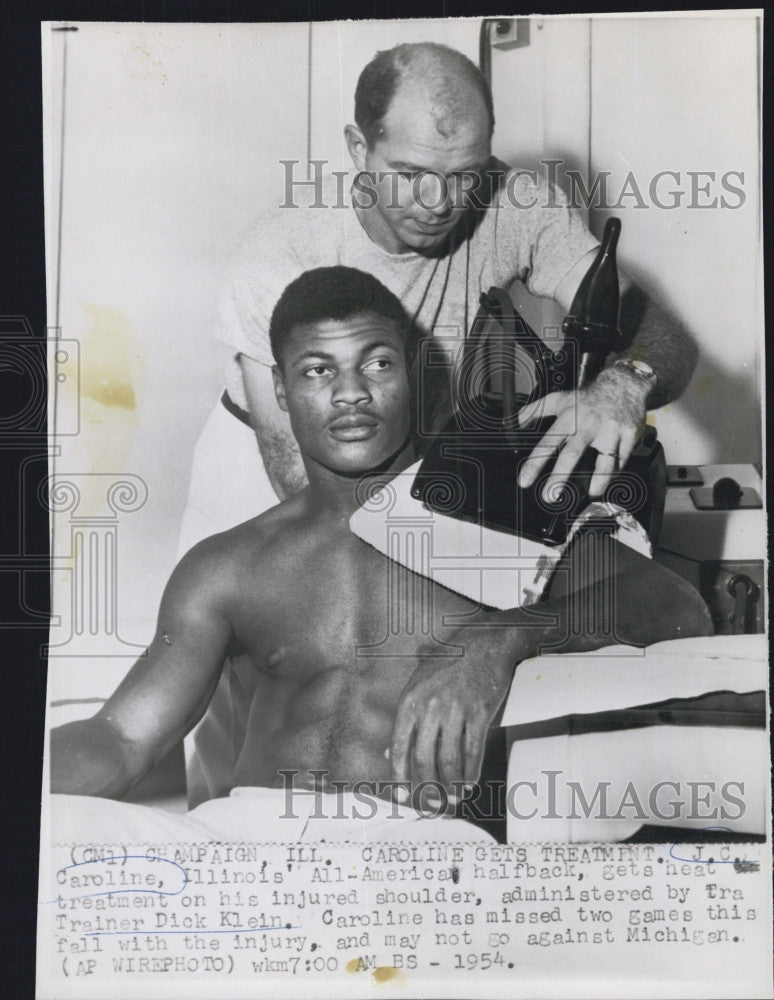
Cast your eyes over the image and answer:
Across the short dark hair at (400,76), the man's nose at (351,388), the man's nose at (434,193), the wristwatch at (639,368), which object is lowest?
the man's nose at (351,388)

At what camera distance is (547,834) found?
2232mm

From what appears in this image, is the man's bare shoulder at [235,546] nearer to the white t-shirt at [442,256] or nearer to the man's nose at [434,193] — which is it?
the white t-shirt at [442,256]

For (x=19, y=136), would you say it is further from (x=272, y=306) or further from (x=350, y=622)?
(x=350, y=622)

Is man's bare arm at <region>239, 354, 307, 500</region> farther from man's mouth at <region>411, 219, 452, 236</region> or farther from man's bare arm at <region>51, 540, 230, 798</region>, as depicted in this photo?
man's mouth at <region>411, 219, 452, 236</region>

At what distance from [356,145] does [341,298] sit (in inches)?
15.3

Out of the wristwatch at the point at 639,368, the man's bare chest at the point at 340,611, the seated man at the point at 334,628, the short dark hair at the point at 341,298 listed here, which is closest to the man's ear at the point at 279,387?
the seated man at the point at 334,628

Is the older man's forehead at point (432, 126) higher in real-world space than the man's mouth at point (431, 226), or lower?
higher

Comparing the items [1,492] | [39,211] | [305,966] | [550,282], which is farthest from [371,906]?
[39,211]

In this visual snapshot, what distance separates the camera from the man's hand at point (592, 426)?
2.23 meters

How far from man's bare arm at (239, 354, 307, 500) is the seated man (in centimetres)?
3

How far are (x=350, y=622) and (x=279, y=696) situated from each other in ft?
0.84

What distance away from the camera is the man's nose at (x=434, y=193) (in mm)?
2230

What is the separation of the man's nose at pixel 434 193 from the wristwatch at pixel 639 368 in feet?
1.93

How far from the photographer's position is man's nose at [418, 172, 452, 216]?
2230 millimetres
